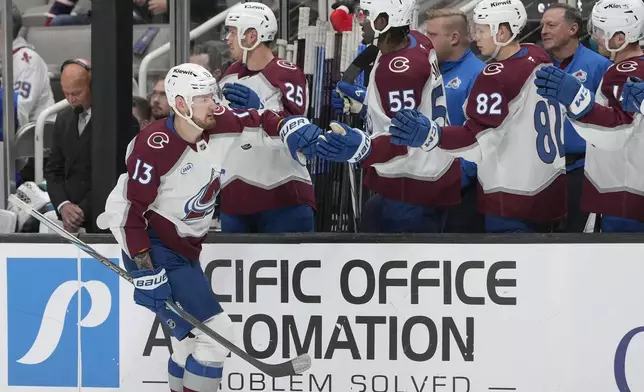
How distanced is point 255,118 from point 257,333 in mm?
754

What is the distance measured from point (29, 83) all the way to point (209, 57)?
3.31 ft

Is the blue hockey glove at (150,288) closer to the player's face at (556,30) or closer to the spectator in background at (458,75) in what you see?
the spectator in background at (458,75)

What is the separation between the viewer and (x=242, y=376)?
4.04 m

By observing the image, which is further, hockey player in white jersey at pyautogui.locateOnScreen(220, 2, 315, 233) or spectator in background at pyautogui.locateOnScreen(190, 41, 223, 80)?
spectator in background at pyautogui.locateOnScreen(190, 41, 223, 80)

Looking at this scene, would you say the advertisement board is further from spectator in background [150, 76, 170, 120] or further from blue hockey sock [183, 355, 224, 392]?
spectator in background [150, 76, 170, 120]

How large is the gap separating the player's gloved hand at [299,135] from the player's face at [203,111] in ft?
0.83

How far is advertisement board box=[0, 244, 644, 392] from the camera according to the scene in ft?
12.4

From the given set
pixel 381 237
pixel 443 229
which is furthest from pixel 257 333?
pixel 443 229

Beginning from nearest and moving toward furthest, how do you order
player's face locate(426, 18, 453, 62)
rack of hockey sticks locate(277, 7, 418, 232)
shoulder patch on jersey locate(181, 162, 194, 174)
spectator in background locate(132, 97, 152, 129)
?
shoulder patch on jersey locate(181, 162, 194, 174)
player's face locate(426, 18, 453, 62)
rack of hockey sticks locate(277, 7, 418, 232)
spectator in background locate(132, 97, 152, 129)

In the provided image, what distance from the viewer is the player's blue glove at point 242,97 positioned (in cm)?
415

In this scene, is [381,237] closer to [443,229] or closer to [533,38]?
[443,229]

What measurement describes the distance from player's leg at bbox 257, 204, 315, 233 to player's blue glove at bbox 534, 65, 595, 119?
41.4 inches

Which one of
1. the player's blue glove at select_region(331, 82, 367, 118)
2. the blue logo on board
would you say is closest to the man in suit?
the blue logo on board

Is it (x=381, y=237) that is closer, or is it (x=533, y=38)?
(x=381, y=237)
